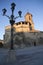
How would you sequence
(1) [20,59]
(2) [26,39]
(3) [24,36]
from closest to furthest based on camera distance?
(1) [20,59]
(2) [26,39]
(3) [24,36]

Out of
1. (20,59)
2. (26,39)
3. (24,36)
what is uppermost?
(24,36)

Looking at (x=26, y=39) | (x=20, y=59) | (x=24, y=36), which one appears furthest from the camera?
(x=24, y=36)

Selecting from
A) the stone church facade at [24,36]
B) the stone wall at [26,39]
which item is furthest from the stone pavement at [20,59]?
the stone wall at [26,39]

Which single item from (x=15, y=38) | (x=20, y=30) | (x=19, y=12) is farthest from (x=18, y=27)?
(x=19, y=12)

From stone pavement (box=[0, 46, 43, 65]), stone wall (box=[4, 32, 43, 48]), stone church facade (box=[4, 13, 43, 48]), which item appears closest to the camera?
stone pavement (box=[0, 46, 43, 65])

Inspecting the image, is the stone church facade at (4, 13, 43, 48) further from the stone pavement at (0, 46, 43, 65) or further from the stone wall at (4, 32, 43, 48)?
the stone pavement at (0, 46, 43, 65)

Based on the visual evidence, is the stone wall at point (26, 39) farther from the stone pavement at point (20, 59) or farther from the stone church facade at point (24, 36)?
the stone pavement at point (20, 59)

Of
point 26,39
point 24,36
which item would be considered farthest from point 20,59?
point 24,36

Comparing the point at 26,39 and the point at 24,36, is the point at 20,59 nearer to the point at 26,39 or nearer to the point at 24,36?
the point at 26,39

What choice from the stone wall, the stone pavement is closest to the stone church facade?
the stone wall

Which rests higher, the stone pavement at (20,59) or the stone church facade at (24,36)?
the stone church facade at (24,36)

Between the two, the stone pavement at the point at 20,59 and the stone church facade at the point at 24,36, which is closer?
the stone pavement at the point at 20,59

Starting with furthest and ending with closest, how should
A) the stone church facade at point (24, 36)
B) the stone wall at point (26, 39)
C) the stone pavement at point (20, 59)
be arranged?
the stone church facade at point (24, 36) → the stone wall at point (26, 39) → the stone pavement at point (20, 59)

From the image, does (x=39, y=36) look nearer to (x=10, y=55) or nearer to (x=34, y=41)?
(x=34, y=41)
